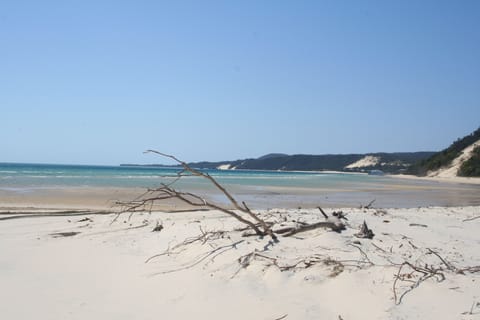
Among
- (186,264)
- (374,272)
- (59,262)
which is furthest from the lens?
(59,262)

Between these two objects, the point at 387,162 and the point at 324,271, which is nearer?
the point at 324,271

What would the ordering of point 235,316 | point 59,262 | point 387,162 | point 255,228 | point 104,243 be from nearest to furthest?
point 235,316, point 59,262, point 255,228, point 104,243, point 387,162

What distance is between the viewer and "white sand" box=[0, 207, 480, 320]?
320cm

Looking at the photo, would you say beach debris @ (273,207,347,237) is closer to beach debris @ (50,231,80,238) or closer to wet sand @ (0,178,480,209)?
beach debris @ (50,231,80,238)

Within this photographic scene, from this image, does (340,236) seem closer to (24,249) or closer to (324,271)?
(324,271)

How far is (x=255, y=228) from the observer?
5332 mm

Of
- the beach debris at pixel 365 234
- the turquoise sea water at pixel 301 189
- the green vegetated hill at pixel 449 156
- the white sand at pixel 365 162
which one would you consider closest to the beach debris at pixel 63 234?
the turquoise sea water at pixel 301 189

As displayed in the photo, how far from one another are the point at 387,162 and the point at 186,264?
118810mm

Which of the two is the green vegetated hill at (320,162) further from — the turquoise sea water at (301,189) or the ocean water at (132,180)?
the turquoise sea water at (301,189)

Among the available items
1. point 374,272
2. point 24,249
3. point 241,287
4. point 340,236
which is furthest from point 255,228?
point 24,249

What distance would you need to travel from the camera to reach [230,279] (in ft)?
13.0

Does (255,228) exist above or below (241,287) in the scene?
above

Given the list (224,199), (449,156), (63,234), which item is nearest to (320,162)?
(449,156)

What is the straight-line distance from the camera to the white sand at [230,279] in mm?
3195
